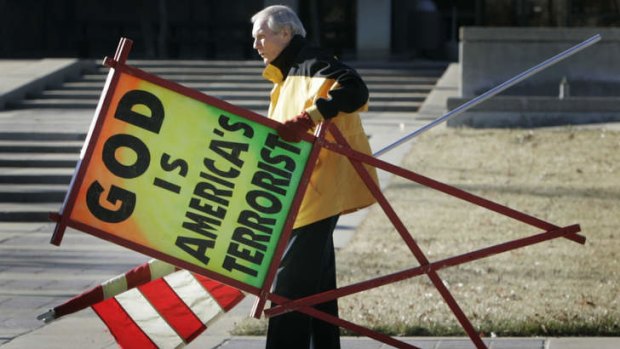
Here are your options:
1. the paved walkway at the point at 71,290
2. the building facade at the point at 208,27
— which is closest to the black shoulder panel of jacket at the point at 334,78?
the paved walkway at the point at 71,290

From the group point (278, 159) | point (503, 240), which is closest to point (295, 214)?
point (278, 159)

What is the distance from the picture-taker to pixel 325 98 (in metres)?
5.73

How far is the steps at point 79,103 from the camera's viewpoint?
14.5m

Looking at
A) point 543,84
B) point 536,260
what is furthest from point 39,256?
point 543,84

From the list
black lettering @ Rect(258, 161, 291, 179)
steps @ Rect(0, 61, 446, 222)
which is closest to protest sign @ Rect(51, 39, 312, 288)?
black lettering @ Rect(258, 161, 291, 179)

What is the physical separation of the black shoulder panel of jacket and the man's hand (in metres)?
0.12

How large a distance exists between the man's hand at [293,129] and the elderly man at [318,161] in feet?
0.67

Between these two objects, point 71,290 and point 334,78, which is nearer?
point 334,78

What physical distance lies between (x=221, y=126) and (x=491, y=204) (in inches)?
45.0

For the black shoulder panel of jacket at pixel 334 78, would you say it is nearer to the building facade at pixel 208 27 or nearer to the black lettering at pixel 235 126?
the black lettering at pixel 235 126

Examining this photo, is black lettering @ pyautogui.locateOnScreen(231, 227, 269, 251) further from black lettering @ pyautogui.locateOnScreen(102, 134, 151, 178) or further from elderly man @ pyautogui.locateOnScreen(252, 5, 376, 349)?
black lettering @ pyautogui.locateOnScreen(102, 134, 151, 178)

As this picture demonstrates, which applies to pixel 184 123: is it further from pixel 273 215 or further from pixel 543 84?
pixel 543 84

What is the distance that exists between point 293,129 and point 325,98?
11.3 inches

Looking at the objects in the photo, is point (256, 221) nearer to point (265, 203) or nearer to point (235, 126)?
point (265, 203)
